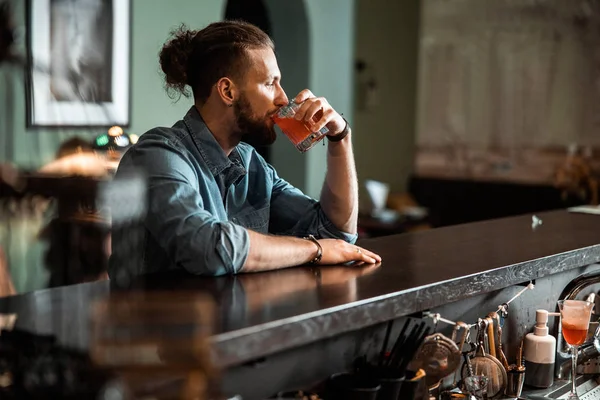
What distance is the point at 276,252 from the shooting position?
153cm

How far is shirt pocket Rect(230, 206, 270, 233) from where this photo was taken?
192 cm

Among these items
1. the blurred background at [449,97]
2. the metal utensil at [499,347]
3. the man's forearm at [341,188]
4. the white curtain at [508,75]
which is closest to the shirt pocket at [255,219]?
the man's forearm at [341,188]

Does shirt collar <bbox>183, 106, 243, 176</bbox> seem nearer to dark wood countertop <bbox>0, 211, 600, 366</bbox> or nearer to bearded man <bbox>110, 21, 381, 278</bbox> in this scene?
bearded man <bbox>110, 21, 381, 278</bbox>

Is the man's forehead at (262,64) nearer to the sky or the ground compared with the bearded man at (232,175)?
nearer to the sky

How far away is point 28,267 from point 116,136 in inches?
11.5

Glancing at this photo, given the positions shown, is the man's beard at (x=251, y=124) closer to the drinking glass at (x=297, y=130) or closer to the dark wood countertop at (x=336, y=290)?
the drinking glass at (x=297, y=130)

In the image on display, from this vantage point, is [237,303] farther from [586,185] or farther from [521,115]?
[521,115]

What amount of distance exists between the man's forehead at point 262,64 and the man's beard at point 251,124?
0.06 metres

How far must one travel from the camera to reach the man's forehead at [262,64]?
5.88ft

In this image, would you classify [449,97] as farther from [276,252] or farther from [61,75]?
[61,75]

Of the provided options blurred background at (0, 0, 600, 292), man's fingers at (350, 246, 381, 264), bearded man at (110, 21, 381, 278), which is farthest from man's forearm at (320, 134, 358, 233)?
blurred background at (0, 0, 600, 292)

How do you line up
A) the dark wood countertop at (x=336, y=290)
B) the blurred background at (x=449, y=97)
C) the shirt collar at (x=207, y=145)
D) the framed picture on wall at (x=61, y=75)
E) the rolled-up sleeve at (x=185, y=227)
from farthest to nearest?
1. the blurred background at (x=449, y=97)
2. the shirt collar at (x=207, y=145)
3. the rolled-up sleeve at (x=185, y=227)
4. the dark wood countertop at (x=336, y=290)
5. the framed picture on wall at (x=61, y=75)

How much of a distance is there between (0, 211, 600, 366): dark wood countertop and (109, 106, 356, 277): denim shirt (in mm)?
59

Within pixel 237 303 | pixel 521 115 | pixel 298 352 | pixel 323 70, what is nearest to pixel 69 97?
pixel 237 303
